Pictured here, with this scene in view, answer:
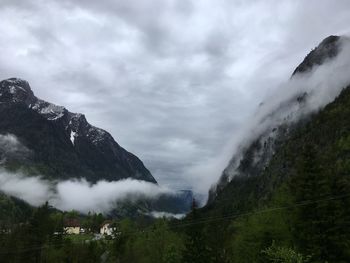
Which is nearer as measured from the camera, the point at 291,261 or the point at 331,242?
the point at 291,261

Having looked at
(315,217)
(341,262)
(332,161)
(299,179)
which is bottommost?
(341,262)

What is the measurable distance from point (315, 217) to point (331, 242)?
299 cm

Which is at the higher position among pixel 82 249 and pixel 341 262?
pixel 82 249

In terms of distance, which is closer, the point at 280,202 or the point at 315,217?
the point at 315,217

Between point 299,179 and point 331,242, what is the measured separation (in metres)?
7.78

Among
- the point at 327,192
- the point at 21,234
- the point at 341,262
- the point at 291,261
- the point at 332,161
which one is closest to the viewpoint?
the point at 291,261

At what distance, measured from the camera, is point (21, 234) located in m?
96.4

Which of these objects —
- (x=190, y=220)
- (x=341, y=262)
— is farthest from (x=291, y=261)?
(x=190, y=220)

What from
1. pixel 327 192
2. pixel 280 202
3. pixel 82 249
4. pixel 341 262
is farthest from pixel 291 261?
pixel 82 249

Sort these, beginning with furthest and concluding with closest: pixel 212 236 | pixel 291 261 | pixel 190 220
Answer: pixel 212 236, pixel 190 220, pixel 291 261

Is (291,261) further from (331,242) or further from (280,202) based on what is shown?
(280,202)

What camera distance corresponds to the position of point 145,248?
102 meters

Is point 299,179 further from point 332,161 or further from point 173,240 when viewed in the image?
point 332,161

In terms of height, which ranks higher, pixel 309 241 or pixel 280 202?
pixel 280 202
